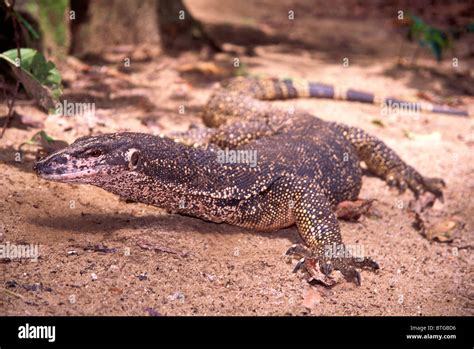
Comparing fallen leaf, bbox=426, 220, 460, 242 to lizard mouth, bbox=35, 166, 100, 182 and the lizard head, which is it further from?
lizard mouth, bbox=35, 166, 100, 182

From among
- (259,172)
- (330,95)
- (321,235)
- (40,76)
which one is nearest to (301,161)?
(259,172)

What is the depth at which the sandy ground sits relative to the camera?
4.21 meters

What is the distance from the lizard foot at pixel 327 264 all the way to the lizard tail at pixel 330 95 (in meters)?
3.89

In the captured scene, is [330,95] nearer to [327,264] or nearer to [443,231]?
[443,231]

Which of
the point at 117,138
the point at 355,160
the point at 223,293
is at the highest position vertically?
the point at 117,138

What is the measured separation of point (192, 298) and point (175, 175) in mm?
1187

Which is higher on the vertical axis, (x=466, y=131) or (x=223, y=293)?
(x=466, y=131)

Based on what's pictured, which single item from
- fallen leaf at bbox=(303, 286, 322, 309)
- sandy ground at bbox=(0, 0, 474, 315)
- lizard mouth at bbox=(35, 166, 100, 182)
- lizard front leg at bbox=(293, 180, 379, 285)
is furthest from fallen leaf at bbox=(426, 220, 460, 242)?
lizard mouth at bbox=(35, 166, 100, 182)

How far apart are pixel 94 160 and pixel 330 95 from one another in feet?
17.5

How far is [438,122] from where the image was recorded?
867 centimetres

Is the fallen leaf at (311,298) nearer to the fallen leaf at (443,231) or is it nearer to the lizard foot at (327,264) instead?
the lizard foot at (327,264)

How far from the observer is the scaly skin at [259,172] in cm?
465
